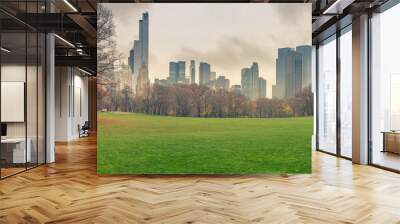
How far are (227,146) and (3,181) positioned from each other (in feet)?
12.6

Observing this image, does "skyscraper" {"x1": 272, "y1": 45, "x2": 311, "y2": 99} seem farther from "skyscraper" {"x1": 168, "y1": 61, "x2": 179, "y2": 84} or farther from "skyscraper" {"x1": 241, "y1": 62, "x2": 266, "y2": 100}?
"skyscraper" {"x1": 168, "y1": 61, "x2": 179, "y2": 84}

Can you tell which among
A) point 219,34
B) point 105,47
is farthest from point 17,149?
point 219,34

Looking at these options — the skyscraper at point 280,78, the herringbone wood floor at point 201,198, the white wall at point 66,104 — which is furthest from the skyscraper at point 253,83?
the white wall at point 66,104

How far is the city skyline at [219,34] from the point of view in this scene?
7.05 meters

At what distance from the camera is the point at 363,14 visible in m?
8.15

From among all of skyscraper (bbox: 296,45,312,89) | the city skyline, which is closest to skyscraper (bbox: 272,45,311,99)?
skyscraper (bbox: 296,45,312,89)

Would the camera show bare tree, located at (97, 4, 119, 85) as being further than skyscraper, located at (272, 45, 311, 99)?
No

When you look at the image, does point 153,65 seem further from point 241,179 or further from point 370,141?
point 370,141

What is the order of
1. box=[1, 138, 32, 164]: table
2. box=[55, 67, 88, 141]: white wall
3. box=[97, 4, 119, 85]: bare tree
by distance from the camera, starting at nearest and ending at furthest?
1. box=[1, 138, 32, 164]: table
2. box=[97, 4, 119, 85]: bare tree
3. box=[55, 67, 88, 141]: white wall

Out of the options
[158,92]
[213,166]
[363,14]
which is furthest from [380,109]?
[158,92]

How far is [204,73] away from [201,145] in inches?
51.7

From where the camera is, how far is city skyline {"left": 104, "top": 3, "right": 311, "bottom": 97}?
23.1 ft

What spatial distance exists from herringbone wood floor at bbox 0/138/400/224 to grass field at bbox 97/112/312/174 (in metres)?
0.22

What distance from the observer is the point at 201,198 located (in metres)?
5.19
